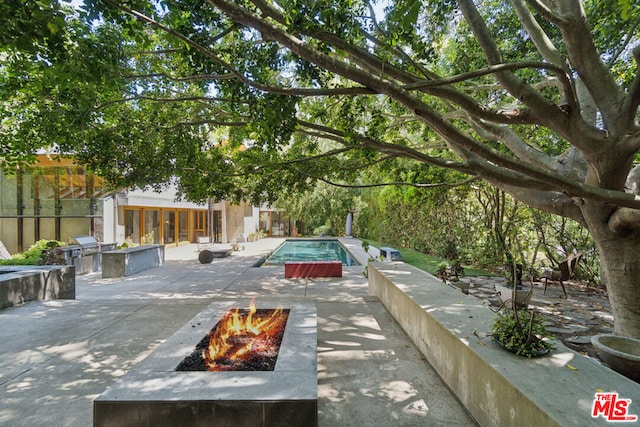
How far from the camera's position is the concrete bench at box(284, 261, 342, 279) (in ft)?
35.3

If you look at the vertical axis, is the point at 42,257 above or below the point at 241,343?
above

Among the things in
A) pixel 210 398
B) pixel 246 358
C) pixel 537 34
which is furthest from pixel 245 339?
pixel 537 34

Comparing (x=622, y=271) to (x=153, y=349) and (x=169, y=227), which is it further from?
(x=169, y=227)

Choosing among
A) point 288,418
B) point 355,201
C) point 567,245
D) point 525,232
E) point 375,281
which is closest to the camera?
point 288,418

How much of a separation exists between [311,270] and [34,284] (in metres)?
7.00

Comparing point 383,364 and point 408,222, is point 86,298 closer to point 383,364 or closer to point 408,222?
point 383,364

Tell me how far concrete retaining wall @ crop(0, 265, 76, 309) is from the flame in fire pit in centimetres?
532

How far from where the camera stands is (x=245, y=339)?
3812 millimetres

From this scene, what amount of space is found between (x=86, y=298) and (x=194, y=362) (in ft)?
22.1

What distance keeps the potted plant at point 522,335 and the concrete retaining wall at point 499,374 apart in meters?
0.07

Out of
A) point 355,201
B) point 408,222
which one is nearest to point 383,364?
point 408,222

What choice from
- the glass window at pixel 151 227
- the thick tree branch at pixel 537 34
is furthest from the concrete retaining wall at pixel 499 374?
the glass window at pixel 151 227

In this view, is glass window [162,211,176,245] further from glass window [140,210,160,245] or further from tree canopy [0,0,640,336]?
tree canopy [0,0,640,336]

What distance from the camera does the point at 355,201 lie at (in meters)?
27.5
